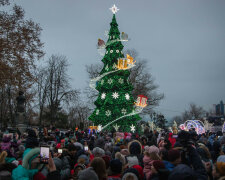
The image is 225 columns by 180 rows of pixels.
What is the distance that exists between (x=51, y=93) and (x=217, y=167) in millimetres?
34322

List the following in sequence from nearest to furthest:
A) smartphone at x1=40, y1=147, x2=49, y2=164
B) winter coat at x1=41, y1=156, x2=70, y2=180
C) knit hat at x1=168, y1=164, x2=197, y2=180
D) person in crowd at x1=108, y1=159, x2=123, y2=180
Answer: knit hat at x1=168, y1=164, x2=197, y2=180, smartphone at x1=40, y1=147, x2=49, y2=164, person in crowd at x1=108, y1=159, x2=123, y2=180, winter coat at x1=41, y1=156, x2=70, y2=180

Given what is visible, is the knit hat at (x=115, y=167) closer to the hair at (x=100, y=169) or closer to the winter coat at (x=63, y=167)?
the hair at (x=100, y=169)

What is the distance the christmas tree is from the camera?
25.2 meters

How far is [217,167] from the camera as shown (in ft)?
13.1

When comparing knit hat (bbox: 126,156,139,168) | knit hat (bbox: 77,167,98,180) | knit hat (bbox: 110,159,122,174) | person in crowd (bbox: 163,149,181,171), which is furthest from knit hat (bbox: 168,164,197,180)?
knit hat (bbox: 126,156,139,168)

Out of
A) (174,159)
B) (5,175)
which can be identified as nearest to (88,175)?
(5,175)

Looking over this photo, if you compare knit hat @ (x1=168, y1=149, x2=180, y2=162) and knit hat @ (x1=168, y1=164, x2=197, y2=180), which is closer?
knit hat @ (x1=168, y1=164, x2=197, y2=180)

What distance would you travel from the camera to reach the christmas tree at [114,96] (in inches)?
991

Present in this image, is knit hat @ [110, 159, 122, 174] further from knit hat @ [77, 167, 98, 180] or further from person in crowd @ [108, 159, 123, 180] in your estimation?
knit hat @ [77, 167, 98, 180]

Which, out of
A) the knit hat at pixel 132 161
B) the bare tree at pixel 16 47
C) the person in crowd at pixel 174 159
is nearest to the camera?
the person in crowd at pixel 174 159

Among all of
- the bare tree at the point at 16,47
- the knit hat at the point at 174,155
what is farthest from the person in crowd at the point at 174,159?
the bare tree at the point at 16,47

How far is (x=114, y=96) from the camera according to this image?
25.5m

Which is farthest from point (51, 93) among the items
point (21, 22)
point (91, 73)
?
point (21, 22)

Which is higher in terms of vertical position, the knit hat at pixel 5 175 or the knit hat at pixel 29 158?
the knit hat at pixel 29 158
